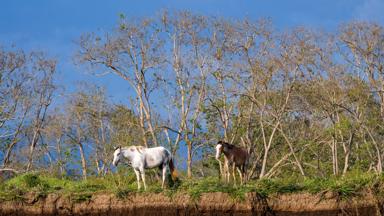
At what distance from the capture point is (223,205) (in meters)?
15.2

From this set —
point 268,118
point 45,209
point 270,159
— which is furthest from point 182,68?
point 45,209

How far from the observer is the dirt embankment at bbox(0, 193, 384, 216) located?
14898 mm

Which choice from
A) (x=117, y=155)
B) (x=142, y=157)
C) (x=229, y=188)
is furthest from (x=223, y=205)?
(x=117, y=155)

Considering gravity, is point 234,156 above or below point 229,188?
above

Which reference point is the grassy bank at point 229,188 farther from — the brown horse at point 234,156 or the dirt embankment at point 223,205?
the brown horse at point 234,156

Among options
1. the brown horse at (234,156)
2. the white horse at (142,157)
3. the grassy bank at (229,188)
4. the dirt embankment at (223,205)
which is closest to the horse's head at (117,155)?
the white horse at (142,157)

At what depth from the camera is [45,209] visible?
52.4ft

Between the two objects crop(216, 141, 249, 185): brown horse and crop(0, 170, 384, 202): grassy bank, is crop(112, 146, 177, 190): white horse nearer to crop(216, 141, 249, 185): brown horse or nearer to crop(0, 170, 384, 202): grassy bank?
crop(0, 170, 384, 202): grassy bank

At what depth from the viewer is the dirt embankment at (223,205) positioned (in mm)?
14898

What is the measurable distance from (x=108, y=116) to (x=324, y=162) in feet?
37.8

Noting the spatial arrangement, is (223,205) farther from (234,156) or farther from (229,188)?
(234,156)

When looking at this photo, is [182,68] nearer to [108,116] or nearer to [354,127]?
[108,116]

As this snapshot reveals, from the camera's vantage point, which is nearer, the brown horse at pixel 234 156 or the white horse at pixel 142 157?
the white horse at pixel 142 157

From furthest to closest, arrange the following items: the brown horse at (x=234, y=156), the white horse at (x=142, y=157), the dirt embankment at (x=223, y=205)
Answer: the brown horse at (x=234, y=156), the white horse at (x=142, y=157), the dirt embankment at (x=223, y=205)
